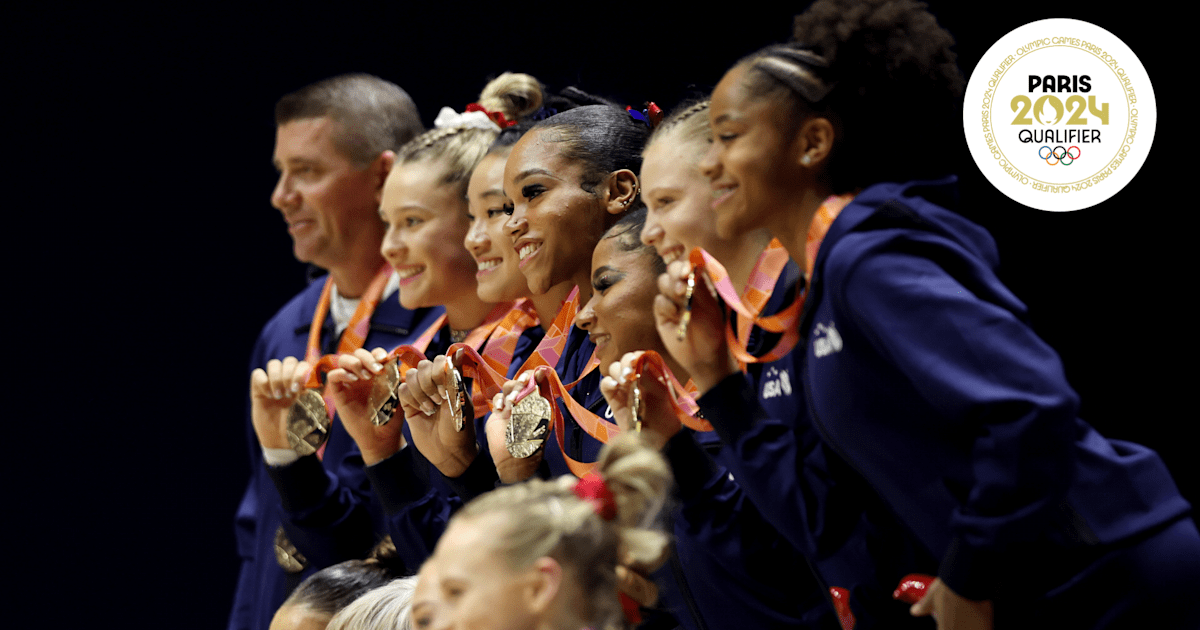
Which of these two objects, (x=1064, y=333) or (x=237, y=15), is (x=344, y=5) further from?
(x=1064, y=333)

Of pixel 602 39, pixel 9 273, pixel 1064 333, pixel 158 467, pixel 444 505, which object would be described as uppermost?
pixel 602 39

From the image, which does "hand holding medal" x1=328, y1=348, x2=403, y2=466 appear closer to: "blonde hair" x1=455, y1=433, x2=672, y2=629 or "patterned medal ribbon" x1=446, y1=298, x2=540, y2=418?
"patterned medal ribbon" x1=446, y1=298, x2=540, y2=418

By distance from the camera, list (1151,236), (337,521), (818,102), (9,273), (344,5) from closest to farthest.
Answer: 1. (818,102)
2. (1151,236)
3. (337,521)
4. (344,5)
5. (9,273)

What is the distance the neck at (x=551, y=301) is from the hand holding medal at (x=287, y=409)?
500 millimetres

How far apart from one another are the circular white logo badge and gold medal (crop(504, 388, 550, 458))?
0.73 meters

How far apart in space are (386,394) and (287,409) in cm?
33

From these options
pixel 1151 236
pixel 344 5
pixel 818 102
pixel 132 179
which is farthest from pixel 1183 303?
pixel 132 179

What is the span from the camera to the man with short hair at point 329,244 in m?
2.82

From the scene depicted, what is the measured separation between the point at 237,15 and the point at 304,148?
51.2 inches

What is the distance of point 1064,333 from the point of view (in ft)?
6.51

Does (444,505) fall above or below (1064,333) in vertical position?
below

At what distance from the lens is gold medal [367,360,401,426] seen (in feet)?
7.24

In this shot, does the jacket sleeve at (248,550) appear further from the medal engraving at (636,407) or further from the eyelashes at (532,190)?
the medal engraving at (636,407)

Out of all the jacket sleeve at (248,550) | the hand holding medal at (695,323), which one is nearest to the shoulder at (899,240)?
the hand holding medal at (695,323)
